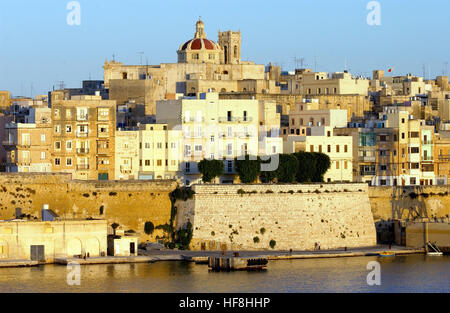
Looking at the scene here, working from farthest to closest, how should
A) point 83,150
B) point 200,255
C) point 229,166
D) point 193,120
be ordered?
1. point 193,120
2. point 229,166
3. point 83,150
4. point 200,255

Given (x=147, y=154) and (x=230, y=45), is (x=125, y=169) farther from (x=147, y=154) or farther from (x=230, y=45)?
(x=230, y=45)

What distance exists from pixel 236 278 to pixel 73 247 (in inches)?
299

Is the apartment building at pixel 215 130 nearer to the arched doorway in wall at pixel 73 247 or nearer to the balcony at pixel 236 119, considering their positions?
the balcony at pixel 236 119

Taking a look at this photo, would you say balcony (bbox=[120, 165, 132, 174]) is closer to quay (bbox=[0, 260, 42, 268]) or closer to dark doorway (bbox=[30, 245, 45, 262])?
dark doorway (bbox=[30, 245, 45, 262])

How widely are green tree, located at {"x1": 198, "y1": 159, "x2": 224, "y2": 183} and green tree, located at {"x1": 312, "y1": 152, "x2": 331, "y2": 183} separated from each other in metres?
4.73

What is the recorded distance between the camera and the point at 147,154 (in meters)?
70.7

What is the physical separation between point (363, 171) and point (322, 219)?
9.18 m

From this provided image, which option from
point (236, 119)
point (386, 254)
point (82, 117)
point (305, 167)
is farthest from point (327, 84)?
point (386, 254)

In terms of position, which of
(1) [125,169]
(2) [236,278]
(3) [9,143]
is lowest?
(2) [236,278]

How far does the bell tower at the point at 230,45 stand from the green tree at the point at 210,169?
92.1 feet

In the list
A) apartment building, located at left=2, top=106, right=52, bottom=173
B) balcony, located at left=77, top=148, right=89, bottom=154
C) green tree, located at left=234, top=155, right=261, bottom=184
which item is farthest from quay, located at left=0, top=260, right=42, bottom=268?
green tree, located at left=234, top=155, right=261, bottom=184

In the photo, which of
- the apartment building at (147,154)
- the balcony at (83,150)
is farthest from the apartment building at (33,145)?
the apartment building at (147,154)
